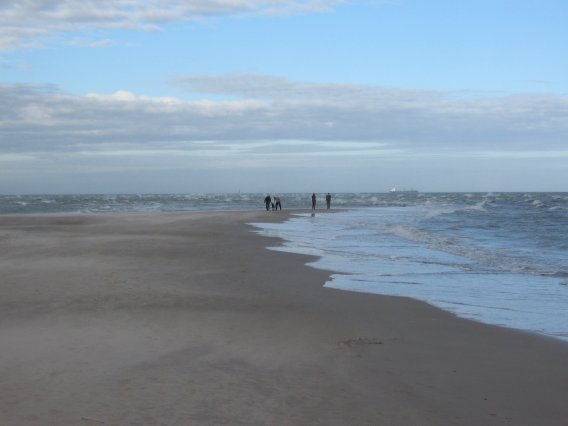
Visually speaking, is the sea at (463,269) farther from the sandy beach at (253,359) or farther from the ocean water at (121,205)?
the ocean water at (121,205)

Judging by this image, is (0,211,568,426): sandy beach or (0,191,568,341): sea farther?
(0,191,568,341): sea

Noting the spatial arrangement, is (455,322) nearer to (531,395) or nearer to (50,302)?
(531,395)

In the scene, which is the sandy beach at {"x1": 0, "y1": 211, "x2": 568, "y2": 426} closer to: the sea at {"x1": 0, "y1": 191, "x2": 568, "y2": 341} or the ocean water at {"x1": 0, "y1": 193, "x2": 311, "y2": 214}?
the sea at {"x1": 0, "y1": 191, "x2": 568, "y2": 341}

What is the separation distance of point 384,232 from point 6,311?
21323mm

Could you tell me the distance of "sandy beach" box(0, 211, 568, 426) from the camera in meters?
5.14

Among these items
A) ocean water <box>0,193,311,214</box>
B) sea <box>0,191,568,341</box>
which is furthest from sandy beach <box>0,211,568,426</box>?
ocean water <box>0,193,311,214</box>

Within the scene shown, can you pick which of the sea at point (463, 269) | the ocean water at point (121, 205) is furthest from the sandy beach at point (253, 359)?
the ocean water at point (121, 205)

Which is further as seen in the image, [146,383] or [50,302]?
[50,302]

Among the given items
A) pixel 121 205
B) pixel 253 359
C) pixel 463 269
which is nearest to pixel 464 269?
pixel 463 269

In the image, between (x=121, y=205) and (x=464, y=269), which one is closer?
(x=464, y=269)

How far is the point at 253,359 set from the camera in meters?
6.71

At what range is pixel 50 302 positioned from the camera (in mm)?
9750

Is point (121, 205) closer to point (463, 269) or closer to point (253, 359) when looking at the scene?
point (463, 269)

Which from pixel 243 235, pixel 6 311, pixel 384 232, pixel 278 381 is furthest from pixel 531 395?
pixel 384 232
